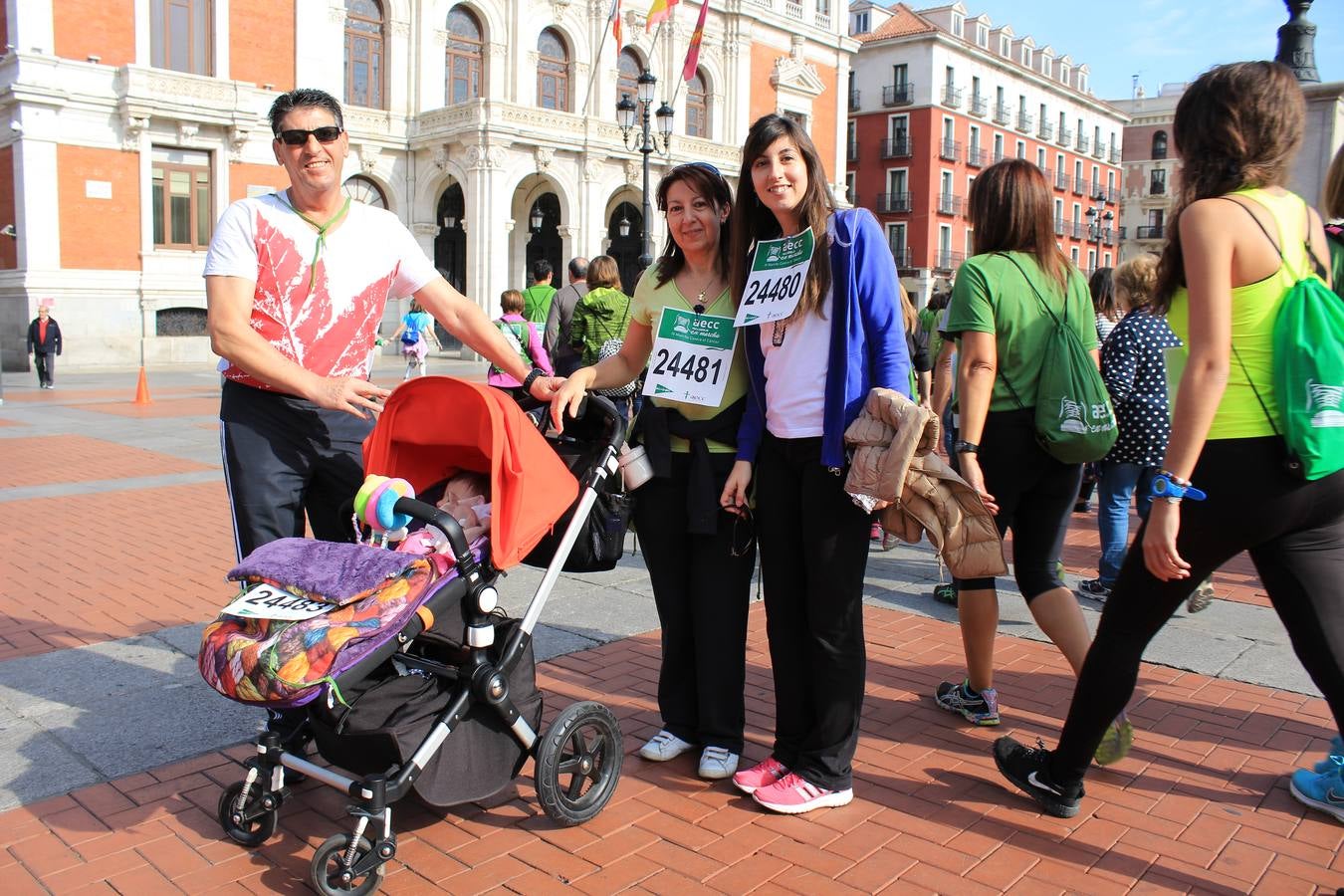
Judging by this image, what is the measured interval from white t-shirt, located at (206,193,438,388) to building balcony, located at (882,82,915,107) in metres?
54.1

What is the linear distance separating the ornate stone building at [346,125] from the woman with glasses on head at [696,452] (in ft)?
79.8

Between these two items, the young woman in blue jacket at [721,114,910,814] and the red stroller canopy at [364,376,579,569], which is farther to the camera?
the young woman in blue jacket at [721,114,910,814]

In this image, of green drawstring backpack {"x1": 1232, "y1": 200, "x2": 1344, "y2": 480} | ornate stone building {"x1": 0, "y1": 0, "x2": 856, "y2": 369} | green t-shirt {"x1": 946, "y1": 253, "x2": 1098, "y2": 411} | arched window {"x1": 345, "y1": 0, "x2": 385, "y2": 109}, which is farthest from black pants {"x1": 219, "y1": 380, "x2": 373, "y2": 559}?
arched window {"x1": 345, "y1": 0, "x2": 385, "y2": 109}

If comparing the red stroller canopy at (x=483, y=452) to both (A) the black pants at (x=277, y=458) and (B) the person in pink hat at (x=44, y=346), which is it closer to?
(A) the black pants at (x=277, y=458)

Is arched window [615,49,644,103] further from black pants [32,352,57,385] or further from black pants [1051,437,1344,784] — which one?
black pants [1051,437,1344,784]

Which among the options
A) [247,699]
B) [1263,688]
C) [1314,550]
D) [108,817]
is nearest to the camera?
[247,699]

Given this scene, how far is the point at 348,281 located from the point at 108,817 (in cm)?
182

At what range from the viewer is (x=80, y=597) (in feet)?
17.9

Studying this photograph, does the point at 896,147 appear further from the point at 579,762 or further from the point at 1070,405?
the point at 579,762

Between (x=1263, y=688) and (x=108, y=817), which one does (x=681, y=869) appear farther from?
(x=1263, y=688)

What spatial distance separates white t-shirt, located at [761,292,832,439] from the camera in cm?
316

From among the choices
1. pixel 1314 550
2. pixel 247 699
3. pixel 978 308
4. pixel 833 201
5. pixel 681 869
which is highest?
pixel 833 201

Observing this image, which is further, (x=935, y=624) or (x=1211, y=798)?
(x=935, y=624)

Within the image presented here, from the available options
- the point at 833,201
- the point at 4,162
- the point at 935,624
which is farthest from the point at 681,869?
the point at 4,162
